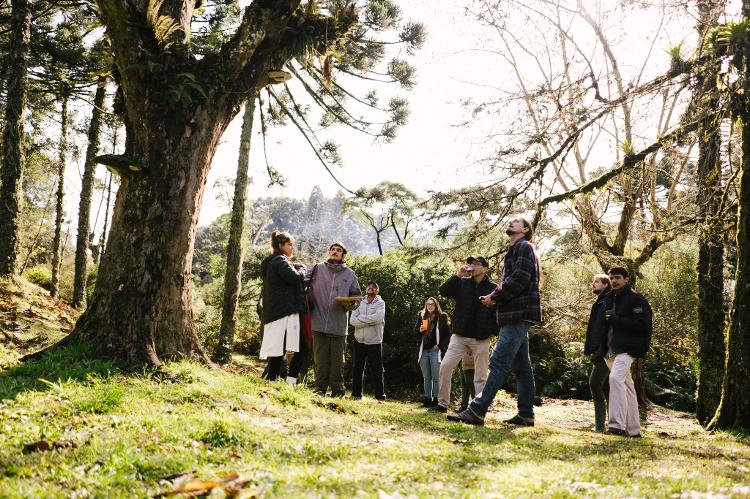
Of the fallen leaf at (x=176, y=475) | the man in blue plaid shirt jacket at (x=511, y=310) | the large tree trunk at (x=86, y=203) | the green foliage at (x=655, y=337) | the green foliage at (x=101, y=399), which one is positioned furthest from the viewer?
the large tree trunk at (x=86, y=203)

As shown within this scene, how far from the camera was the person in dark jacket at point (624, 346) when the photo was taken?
569cm

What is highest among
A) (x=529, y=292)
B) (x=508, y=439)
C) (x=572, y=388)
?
(x=529, y=292)

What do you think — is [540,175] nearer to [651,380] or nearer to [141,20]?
[141,20]

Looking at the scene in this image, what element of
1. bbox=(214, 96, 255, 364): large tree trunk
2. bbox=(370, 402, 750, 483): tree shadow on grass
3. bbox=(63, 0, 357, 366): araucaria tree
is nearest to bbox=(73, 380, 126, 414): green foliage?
bbox=(63, 0, 357, 366): araucaria tree

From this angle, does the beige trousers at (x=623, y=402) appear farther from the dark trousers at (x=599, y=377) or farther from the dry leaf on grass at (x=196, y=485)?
the dry leaf on grass at (x=196, y=485)

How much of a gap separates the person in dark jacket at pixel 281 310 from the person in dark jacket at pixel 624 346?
3683mm

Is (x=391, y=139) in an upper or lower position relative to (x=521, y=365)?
upper

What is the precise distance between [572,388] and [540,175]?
30.0 ft

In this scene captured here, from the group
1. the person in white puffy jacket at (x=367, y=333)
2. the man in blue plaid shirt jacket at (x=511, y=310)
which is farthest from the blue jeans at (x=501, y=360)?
the person in white puffy jacket at (x=367, y=333)

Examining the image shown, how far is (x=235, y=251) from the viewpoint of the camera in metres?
13.9

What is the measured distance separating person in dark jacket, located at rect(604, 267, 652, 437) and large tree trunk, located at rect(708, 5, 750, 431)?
3.53ft

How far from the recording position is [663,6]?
6910 millimetres

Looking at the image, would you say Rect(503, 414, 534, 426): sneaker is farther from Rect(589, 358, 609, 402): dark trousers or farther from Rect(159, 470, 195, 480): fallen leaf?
Rect(159, 470, 195, 480): fallen leaf

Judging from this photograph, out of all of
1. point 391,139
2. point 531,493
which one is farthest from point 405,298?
point 531,493
